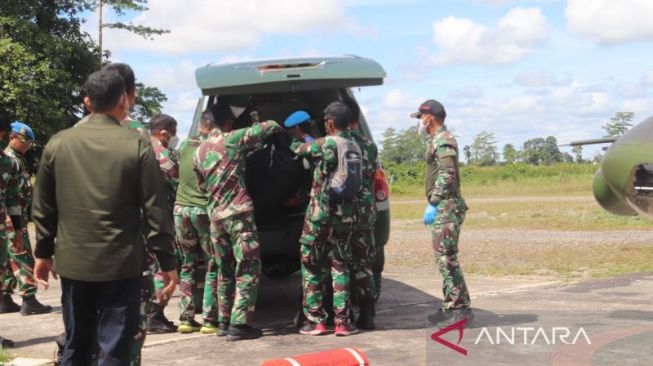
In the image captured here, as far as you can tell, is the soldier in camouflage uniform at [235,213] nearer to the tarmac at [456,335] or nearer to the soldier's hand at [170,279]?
the tarmac at [456,335]

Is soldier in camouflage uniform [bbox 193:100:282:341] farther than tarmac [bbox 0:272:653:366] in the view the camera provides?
Yes

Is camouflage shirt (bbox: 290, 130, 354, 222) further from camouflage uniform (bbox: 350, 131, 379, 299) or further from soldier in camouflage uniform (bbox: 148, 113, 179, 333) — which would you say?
soldier in camouflage uniform (bbox: 148, 113, 179, 333)

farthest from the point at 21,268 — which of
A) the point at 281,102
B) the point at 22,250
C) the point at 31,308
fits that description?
the point at 281,102

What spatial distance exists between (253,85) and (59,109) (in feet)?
82.1

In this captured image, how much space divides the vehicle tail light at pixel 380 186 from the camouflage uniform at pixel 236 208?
1.23 metres

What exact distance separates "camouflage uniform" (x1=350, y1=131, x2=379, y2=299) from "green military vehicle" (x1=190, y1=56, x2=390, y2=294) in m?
0.37

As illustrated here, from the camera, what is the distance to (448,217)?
7348 millimetres

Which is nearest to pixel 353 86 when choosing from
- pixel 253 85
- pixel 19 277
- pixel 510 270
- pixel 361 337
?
pixel 253 85

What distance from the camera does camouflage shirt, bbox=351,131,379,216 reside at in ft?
23.4

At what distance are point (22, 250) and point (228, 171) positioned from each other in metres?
2.85

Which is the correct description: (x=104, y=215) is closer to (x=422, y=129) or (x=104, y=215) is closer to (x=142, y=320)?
(x=142, y=320)

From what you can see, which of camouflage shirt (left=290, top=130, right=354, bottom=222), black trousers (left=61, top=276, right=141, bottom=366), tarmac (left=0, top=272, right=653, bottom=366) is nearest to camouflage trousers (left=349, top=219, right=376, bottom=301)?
camouflage shirt (left=290, top=130, right=354, bottom=222)

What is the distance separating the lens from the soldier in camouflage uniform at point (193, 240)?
7.17 metres

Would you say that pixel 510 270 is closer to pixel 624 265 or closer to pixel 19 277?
pixel 624 265
